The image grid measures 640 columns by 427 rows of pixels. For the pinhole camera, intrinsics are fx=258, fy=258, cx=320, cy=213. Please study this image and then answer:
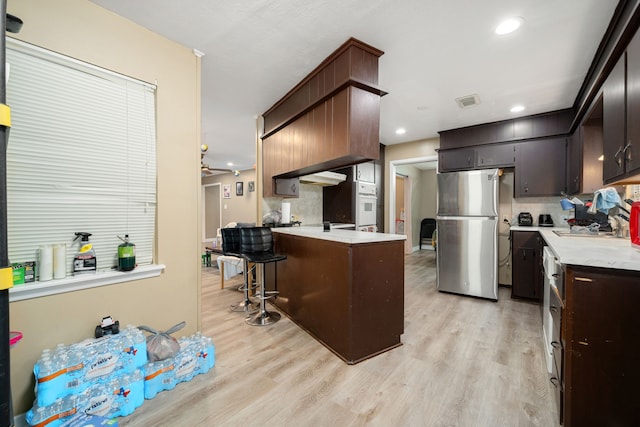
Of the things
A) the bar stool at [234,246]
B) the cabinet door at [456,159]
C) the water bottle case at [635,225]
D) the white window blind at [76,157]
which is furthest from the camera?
the cabinet door at [456,159]

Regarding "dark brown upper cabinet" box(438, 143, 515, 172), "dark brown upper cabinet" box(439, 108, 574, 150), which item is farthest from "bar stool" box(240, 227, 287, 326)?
"dark brown upper cabinet" box(439, 108, 574, 150)

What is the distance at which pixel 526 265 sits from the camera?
10.7ft

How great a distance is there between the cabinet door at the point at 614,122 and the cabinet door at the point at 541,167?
5.47 feet

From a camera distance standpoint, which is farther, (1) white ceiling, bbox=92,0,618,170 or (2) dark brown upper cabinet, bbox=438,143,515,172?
(2) dark brown upper cabinet, bbox=438,143,515,172

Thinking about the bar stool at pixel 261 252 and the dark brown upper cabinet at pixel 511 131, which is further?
the dark brown upper cabinet at pixel 511 131

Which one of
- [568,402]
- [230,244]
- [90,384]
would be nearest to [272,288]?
[230,244]

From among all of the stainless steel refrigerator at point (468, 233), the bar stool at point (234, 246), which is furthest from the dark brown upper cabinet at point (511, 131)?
the bar stool at point (234, 246)

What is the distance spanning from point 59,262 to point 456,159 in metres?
4.48

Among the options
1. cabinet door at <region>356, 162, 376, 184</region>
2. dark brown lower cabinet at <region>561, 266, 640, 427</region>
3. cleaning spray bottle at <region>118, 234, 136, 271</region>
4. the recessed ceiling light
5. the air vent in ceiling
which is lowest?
dark brown lower cabinet at <region>561, 266, 640, 427</region>

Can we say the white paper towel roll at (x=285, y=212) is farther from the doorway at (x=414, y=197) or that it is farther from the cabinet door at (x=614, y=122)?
the doorway at (x=414, y=197)

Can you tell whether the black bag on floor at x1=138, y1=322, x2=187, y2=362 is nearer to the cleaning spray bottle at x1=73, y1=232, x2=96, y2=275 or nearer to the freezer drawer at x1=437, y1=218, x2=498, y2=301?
the cleaning spray bottle at x1=73, y1=232, x2=96, y2=275

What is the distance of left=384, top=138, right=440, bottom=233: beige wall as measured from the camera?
4.52 m

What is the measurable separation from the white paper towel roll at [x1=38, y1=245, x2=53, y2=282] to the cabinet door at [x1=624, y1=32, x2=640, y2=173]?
3.18m

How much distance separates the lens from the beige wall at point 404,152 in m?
4.52
